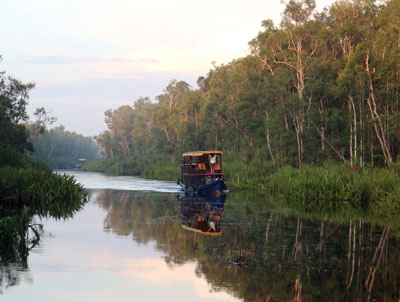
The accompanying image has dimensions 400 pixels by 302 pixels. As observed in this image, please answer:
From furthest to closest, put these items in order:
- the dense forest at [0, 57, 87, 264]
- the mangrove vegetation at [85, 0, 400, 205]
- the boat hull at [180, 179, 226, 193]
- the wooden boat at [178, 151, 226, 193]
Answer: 1. the wooden boat at [178, 151, 226, 193]
2. the boat hull at [180, 179, 226, 193]
3. the mangrove vegetation at [85, 0, 400, 205]
4. the dense forest at [0, 57, 87, 264]

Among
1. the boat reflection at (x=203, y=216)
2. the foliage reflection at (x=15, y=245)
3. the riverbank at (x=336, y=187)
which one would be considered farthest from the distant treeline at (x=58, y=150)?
the foliage reflection at (x=15, y=245)

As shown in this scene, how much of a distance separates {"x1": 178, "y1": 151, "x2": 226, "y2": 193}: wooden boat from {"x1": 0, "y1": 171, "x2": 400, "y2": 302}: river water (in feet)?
45.4

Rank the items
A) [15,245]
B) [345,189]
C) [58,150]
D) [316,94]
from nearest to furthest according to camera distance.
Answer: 1. [15,245]
2. [345,189]
3. [316,94]
4. [58,150]

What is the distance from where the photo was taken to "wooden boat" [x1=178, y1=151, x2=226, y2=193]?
39.2 metres

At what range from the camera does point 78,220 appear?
79.9 feet

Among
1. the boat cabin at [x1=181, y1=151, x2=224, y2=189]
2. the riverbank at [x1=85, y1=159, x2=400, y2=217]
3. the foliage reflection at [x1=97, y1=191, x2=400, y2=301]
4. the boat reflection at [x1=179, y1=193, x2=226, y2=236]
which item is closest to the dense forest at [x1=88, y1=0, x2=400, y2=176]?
the riverbank at [x1=85, y1=159, x2=400, y2=217]

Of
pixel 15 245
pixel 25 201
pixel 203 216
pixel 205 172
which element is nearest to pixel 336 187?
pixel 203 216

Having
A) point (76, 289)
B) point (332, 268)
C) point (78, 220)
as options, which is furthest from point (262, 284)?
point (78, 220)

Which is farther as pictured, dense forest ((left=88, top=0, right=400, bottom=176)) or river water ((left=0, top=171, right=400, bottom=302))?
dense forest ((left=88, top=0, right=400, bottom=176))

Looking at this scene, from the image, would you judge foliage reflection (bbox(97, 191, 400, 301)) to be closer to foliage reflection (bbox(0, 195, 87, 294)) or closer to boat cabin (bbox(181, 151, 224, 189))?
foliage reflection (bbox(0, 195, 87, 294))

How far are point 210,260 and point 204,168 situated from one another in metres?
26.1

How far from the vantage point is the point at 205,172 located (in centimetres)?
4028

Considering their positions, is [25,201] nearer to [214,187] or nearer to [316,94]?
[214,187]

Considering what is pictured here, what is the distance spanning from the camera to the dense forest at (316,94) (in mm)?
36719
